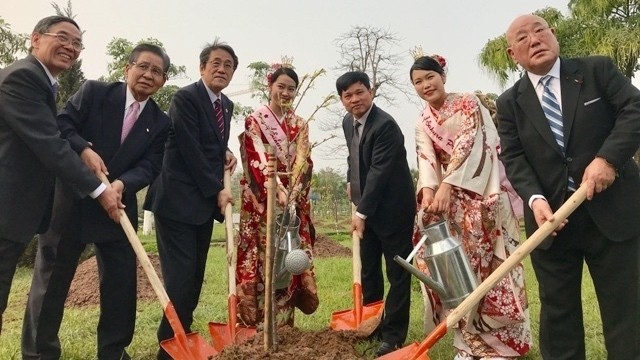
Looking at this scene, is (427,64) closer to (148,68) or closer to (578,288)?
(578,288)

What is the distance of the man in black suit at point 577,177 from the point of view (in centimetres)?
251

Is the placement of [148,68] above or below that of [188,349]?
above

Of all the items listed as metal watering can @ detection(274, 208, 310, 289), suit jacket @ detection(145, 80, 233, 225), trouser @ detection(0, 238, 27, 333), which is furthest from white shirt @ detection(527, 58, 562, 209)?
trouser @ detection(0, 238, 27, 333)

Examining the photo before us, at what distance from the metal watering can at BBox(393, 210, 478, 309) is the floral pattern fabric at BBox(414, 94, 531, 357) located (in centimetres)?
34

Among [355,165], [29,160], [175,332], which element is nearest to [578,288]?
[355,165]

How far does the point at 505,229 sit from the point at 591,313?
1.92 metres

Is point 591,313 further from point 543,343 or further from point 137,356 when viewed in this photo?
point 137,356

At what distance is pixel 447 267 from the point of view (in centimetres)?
312

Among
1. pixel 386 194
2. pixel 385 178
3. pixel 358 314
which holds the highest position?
pixel 385 178

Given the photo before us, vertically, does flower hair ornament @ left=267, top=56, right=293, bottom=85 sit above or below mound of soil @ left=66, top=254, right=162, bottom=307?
above

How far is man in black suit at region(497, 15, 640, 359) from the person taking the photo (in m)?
2.51

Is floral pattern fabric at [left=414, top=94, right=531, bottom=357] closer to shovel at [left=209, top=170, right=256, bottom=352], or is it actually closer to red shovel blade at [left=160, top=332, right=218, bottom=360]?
shovel at [left=209, top=170, right=256, bottom=352]

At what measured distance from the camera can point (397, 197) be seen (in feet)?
12.7

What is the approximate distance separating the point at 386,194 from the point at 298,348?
4.76ft
